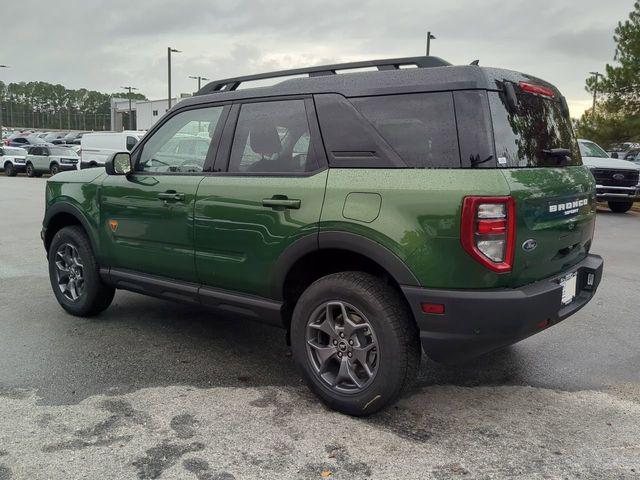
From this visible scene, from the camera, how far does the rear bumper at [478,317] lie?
2.86 metres

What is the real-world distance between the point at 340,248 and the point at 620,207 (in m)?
14.1

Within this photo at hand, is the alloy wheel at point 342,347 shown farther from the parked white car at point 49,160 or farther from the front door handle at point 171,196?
the parked white car at point 49,160

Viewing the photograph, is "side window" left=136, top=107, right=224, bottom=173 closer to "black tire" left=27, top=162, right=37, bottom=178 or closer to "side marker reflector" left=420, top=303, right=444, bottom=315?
"side marker reflector" left=420, top=303, right=444, bottom=315

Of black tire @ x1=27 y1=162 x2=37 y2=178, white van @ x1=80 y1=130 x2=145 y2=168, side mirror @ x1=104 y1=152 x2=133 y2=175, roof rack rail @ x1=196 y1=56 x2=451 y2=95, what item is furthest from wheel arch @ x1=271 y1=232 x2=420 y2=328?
black tire @ x1=27 y1=162 x2=37 y2=178

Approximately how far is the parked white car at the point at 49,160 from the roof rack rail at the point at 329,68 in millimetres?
24822

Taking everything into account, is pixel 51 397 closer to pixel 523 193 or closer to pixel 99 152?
pixel 523 193

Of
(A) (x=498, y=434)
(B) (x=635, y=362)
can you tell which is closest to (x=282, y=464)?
(A) (x=498, y=434)

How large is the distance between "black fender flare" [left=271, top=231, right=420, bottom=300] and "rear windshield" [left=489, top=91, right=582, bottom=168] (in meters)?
0.72

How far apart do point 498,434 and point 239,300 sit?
172 cm

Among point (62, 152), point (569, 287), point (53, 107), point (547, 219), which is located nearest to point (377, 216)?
point (547, 219)

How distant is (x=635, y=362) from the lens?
421cm

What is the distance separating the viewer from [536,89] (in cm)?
338

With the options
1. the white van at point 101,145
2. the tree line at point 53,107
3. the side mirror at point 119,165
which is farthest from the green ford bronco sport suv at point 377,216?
the tree line at point 53,107

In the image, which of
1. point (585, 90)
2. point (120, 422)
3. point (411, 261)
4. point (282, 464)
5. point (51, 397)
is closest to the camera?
point (282, 464)
